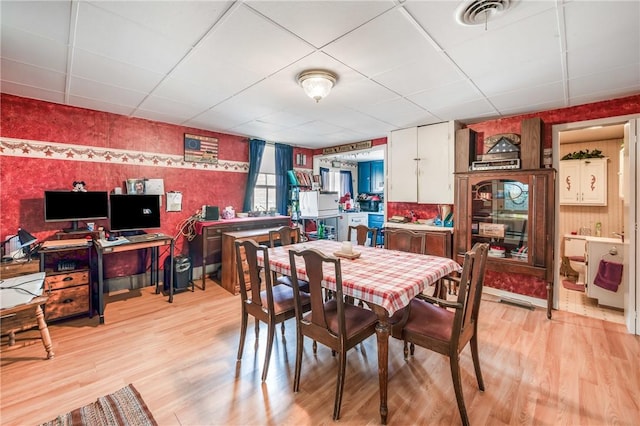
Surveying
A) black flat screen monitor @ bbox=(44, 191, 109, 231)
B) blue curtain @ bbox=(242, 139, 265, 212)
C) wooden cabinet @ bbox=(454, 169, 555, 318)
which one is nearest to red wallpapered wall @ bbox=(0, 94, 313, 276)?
black flat screen monitor @ bbox=(44, 191, 109, 231)

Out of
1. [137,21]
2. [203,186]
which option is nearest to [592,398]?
[137,21]

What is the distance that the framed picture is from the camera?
12.3ft

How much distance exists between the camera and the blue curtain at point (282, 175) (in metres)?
5.41

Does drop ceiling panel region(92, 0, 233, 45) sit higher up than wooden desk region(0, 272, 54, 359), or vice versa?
drop ceiling panel region(92, 0, 233, 45)

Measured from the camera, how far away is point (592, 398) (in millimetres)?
1862

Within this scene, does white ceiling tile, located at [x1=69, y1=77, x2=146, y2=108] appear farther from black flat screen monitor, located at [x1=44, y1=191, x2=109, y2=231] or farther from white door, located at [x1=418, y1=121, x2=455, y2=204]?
white door, located at [x1=418, y1=121, x2=455, y2=204]

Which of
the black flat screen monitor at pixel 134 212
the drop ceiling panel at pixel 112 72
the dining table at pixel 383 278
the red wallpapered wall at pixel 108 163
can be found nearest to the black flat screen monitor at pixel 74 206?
the black flat screen monitor at pixel 134 212

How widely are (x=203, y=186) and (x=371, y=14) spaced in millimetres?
3661

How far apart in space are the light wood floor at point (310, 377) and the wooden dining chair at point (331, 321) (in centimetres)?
30

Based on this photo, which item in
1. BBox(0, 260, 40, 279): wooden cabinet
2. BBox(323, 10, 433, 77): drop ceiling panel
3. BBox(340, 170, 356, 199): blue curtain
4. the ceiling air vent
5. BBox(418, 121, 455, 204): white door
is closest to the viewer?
the ceiling air vent

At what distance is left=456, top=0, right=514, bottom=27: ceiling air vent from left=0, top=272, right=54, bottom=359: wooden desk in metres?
3.63

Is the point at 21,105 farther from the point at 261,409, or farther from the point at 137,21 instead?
the point at 261,409

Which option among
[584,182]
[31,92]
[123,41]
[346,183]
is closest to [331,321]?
[123,41]

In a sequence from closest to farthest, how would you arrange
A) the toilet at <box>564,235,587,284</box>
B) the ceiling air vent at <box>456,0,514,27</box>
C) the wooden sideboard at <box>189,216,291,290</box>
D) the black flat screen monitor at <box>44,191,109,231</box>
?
the ceiling air vent at <box>456,0,514,27</box>, the black flat screen monitor at <box>44,191,109,231</box>, the wooden sideboard at <box>189,216,291,290</box>, the toilet at <box>564,235,587,284</box>
